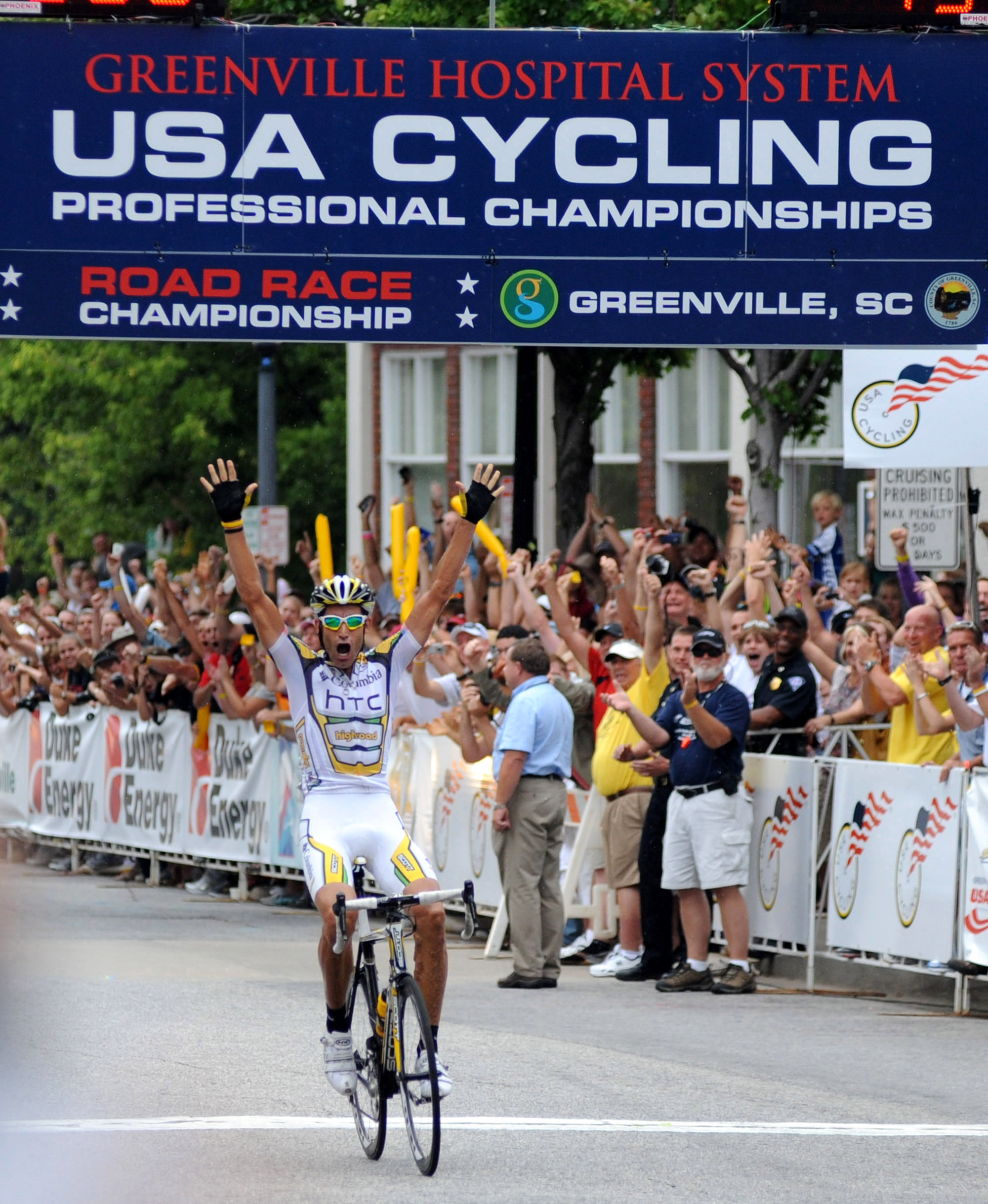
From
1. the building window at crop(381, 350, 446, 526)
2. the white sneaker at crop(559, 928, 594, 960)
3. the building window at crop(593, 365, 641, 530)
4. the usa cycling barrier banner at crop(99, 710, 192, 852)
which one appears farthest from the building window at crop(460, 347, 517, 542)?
the white sneaker at crop(559, 928, 594, 960)

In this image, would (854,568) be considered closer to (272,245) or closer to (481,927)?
(481,927)

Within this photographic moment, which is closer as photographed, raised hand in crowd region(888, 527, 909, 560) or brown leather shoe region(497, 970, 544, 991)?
brown leather shoe region(497, 970, 544, 991)

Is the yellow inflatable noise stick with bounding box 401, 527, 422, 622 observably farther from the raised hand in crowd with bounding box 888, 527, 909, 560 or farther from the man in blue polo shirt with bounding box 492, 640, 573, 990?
the raised hand in crowd with bounding box 888, 527, 909, 560

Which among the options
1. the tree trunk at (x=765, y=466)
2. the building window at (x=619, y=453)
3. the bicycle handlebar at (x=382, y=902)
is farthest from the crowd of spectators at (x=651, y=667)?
the building window at (x=619, y=453)

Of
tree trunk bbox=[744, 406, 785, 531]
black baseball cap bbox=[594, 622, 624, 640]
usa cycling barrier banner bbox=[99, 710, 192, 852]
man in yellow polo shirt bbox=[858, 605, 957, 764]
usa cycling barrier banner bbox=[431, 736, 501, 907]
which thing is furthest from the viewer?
tree trunk bbox=[744, 406, 785, 531]

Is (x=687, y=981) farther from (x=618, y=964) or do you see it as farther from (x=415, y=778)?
(x=415, y=778)

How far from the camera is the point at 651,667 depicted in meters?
14.0

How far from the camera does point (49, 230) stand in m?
12.9

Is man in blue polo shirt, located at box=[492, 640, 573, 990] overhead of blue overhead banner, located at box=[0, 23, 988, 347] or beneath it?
beneath

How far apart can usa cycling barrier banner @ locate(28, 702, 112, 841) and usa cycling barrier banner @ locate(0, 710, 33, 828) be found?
9cm

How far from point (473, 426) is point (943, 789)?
70.1 ft

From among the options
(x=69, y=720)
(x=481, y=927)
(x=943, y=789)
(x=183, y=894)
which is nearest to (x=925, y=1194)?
(x=943, y=789)

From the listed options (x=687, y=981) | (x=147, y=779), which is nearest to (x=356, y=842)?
(x=687, y=981)

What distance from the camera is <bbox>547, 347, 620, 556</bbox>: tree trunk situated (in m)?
22.9
